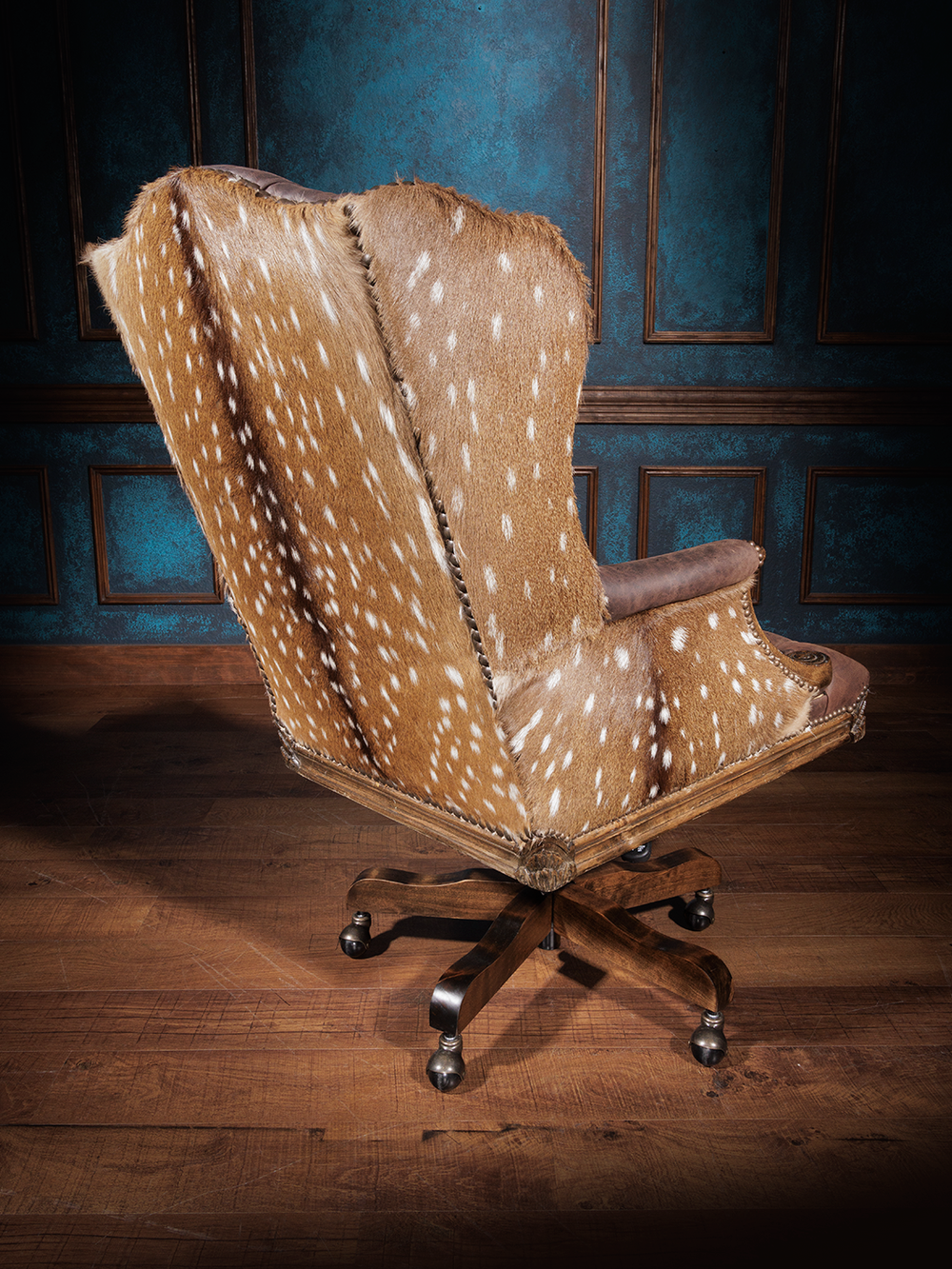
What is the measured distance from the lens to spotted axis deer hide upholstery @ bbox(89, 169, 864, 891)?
809 mm

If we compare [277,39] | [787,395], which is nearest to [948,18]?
[787,395]

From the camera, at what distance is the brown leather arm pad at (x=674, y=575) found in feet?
3.49

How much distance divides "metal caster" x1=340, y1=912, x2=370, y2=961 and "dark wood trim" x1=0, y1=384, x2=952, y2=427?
1.82m

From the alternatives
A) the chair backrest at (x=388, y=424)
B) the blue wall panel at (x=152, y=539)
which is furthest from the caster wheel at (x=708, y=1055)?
the blue wall panel at (x=152, y=539)

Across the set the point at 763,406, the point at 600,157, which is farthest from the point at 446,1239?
the point at 600,157

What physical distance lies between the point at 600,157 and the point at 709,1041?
8.01 feet

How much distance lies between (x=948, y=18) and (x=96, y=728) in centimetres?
315

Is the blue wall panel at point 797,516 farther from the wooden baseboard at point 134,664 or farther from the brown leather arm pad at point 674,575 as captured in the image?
the brown leather arm pad at point 674,575

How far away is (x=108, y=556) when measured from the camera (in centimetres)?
295

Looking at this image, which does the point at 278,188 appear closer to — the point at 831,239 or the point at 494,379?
the point at 494,379

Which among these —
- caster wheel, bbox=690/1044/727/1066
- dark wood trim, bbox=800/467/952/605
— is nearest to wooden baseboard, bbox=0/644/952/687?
dark wood trim, bbox=800/467/952/605

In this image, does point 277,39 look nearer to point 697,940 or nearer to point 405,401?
point 405,401

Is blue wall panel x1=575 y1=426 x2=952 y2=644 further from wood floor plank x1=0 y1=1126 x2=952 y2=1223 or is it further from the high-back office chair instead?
wood floor plank x1=0 y1=1126 x2=952 y2=1223

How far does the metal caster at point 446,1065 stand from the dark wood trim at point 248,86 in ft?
8.01
